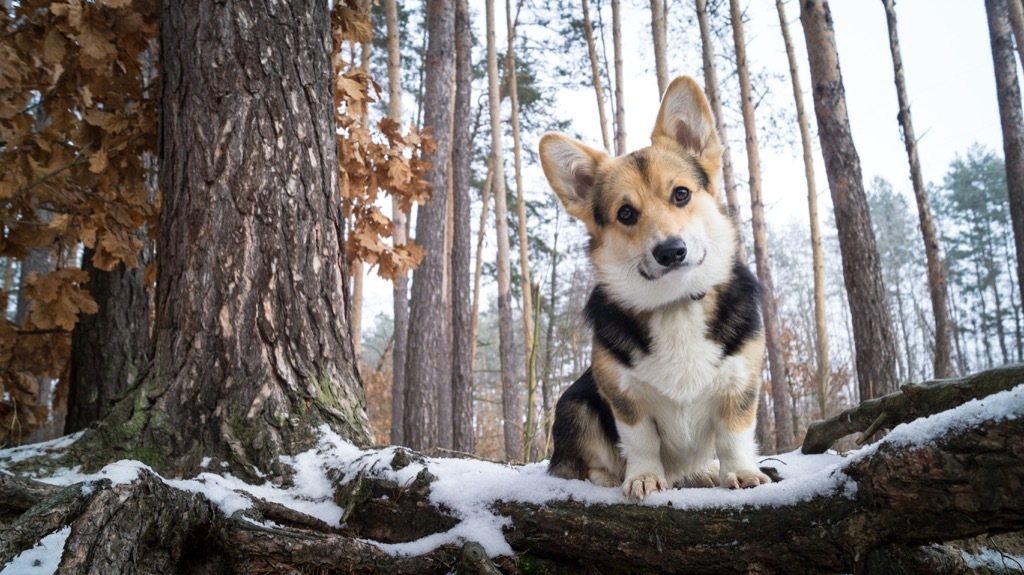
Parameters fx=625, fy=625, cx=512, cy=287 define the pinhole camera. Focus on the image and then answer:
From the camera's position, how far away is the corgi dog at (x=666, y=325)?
92.4 inches

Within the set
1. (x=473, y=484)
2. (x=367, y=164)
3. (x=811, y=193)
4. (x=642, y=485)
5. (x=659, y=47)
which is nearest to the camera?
(x=642, y=485)

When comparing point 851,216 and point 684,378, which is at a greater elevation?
point 851,216

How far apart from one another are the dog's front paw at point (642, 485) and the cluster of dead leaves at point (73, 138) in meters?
3.20

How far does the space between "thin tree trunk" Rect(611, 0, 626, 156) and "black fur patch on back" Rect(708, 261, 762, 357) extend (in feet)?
39.0

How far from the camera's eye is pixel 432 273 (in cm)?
984

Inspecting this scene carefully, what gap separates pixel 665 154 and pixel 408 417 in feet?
24.8

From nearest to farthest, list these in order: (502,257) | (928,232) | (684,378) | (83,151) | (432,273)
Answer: (684,378)
(83,151)
(432,273)
(928,232)
(502,257)

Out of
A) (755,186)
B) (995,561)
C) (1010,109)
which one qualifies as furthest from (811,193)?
(995,561)

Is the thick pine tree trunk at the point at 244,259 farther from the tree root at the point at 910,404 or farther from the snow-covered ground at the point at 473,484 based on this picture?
the tree root at the point at 910,404

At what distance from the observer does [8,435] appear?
14.7ft

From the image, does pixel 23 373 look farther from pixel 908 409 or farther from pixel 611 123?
pixel 611 123

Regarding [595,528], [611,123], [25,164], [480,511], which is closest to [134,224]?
[25,164]

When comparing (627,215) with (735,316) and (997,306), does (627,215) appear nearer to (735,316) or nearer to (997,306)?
(735,316)

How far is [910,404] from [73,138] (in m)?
4.44
